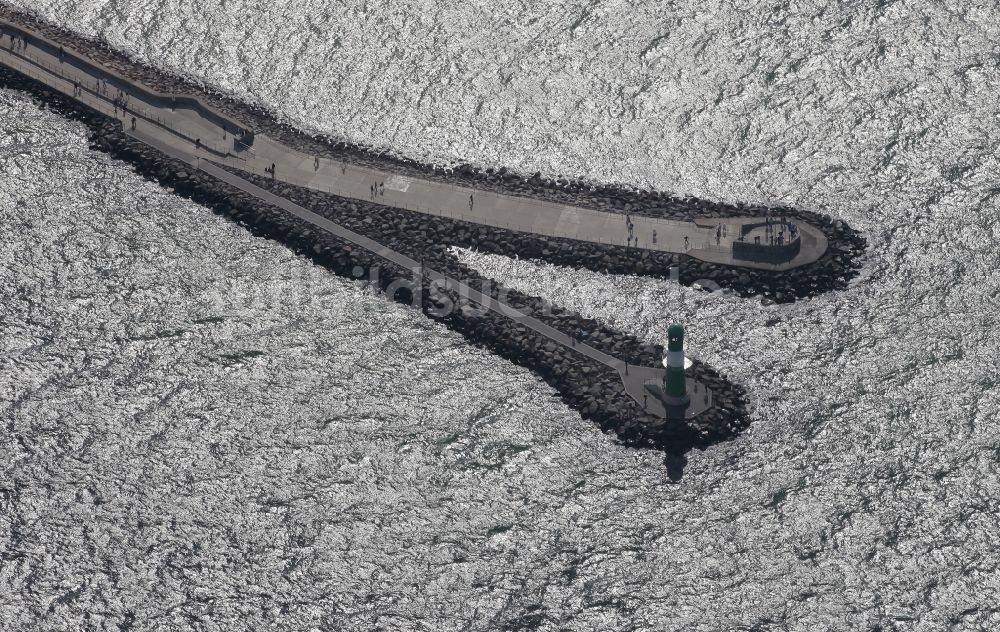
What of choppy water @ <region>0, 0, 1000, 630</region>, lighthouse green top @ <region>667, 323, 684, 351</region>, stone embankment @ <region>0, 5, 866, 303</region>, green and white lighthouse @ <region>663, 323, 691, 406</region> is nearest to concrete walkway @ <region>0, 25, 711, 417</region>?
green and white lighthouse @ <region>663, 323, 691, 406</region>

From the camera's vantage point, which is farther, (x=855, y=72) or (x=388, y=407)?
(x=855, y=72)

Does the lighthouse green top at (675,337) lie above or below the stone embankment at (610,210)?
below

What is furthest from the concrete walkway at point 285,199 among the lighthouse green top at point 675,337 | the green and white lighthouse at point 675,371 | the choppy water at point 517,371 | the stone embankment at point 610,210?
the lighthouse green top at point 675,337

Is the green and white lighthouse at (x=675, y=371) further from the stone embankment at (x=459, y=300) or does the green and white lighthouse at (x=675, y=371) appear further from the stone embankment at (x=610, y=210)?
the stone embankment at (x=610, y=210)

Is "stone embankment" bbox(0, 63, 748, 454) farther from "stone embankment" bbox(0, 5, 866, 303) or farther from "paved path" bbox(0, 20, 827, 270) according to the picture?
"stone embankment" bbox(0, 5, 866, 303)

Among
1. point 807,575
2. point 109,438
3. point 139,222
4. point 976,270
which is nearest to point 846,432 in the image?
point 807,575

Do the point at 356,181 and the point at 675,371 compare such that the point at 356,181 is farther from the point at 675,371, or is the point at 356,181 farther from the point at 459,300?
the point at 675,371

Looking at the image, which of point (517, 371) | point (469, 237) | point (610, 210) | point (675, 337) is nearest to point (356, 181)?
point (469, 237)

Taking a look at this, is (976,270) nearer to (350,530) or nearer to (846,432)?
(846,432)
